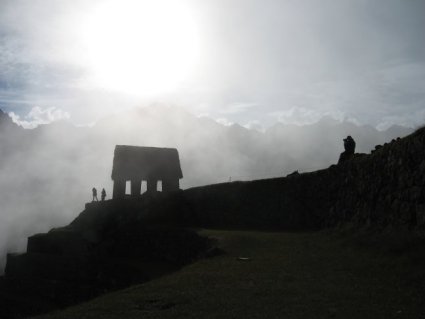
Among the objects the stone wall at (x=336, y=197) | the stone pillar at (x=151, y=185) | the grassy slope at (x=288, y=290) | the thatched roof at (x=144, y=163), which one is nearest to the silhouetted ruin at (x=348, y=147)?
the stone wall at (x=336, y=197)

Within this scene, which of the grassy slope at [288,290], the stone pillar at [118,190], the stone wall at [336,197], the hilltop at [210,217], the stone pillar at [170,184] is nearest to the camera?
the grassy slope at [288,290]

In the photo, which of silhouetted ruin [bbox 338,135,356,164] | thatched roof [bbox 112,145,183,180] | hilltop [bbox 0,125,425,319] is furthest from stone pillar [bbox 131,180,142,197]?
silhouetted ruin [bbox 338,135,356,164]

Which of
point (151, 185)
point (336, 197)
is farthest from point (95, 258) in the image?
point (336, 197)

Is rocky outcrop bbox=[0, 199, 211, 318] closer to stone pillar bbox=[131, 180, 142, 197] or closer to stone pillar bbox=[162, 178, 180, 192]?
stone pillar bbox=[131, 180, 142, 197]

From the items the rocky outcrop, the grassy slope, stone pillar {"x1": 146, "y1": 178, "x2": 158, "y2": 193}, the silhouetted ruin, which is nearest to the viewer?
the grassy slope

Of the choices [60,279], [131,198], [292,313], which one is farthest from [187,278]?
[131,198]

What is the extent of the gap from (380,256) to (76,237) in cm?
2588

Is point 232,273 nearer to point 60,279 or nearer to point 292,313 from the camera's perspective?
point 292,313

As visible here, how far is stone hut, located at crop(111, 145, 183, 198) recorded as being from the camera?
43.5 metres

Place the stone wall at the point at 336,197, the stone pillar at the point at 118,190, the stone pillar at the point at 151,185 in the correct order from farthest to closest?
1. the stone pillar at the point at 151,185
2. the stone pillar at the point at 118,190
3. the stone wall at the point at 336,197

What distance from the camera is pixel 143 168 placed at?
43875 millimetres

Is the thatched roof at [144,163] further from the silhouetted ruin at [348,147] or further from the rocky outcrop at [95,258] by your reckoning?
the silhouetted ruin at [348,147]

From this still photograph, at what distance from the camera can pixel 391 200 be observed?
1889 cm

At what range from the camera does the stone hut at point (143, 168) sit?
43531 mm
